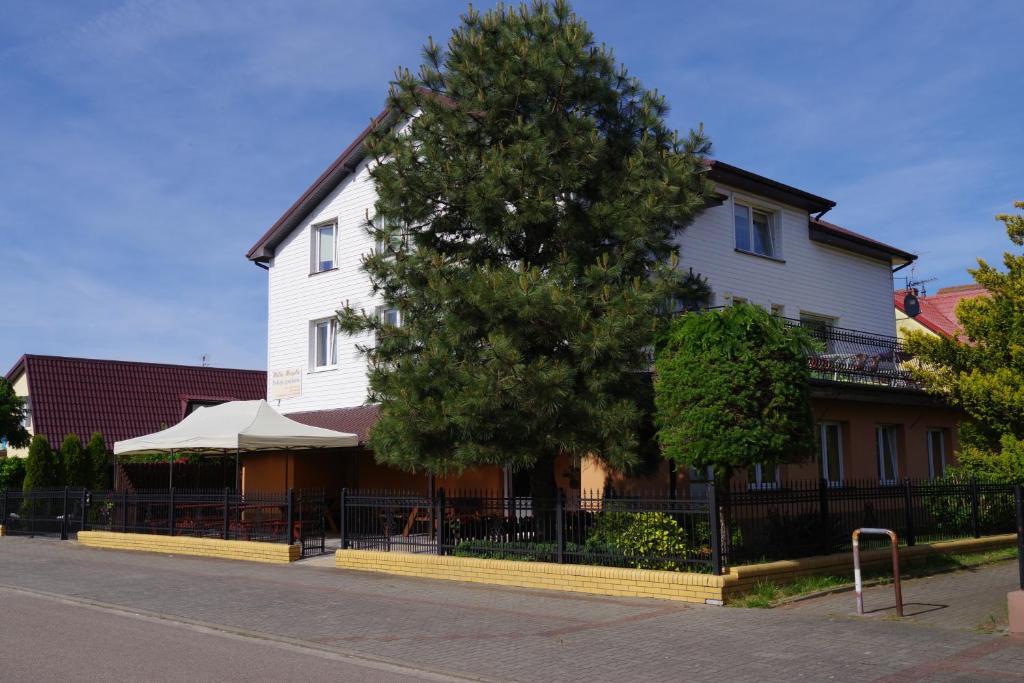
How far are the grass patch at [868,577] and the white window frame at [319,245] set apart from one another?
15885 millimetres

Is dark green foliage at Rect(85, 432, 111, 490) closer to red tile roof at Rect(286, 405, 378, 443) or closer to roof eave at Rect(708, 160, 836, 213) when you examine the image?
red tile roof at Rect(286, 405, 378, 443)

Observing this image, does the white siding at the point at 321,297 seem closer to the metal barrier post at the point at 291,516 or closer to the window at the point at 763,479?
the metal barrier post at the point at 291,516

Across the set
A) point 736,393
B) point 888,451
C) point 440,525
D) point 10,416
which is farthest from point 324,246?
point 736,393

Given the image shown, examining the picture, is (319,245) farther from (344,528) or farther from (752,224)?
(752,224)

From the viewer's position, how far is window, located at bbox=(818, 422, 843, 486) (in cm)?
1964

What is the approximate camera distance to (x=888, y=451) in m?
21.5

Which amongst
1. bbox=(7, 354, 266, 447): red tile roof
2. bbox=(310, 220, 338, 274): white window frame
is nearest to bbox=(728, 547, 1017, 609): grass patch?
bbox=(310, 220, 338, 274): white window frame

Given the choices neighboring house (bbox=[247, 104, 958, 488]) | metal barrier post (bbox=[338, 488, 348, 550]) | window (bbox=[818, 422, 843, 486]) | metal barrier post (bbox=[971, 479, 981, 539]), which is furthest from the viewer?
neighboring house (bbox=[247, 104, 958, 488])

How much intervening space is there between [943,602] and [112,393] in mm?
32133

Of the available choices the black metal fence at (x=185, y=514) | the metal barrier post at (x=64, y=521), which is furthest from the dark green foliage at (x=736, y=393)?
the metal barrier post at (x=64, y=521)

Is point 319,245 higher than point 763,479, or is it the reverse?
point 319,245

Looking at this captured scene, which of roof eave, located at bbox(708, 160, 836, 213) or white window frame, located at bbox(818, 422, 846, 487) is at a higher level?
roof eave, located at bbox(708, 160, 836, 213)

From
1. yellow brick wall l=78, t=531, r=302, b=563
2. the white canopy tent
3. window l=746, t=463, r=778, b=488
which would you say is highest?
the white canopy tent

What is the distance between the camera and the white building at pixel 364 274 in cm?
2300
